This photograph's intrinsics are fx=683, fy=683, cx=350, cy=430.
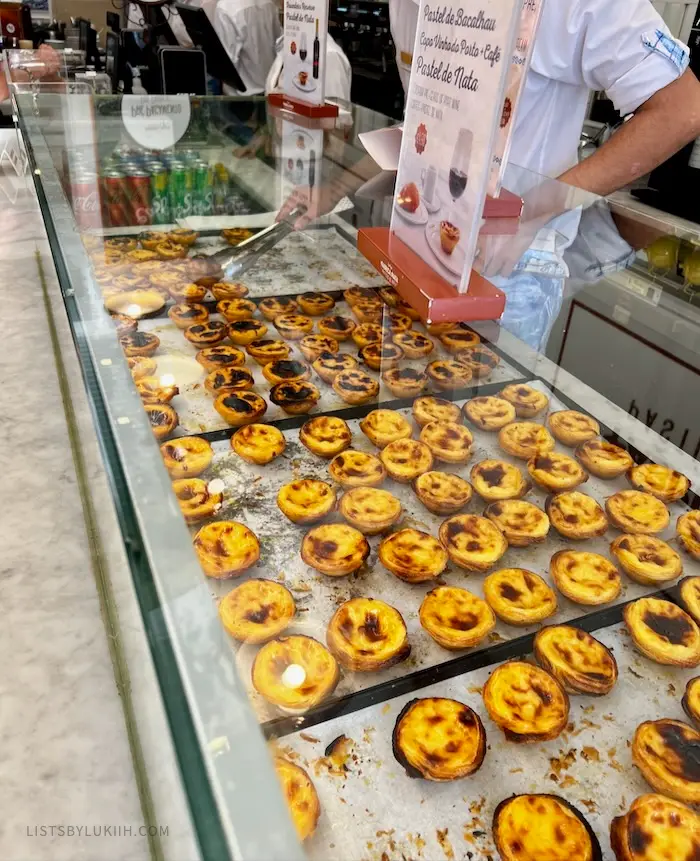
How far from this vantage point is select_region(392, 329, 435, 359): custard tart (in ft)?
6.18

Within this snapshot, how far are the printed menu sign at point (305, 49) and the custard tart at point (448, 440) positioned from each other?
1932mm

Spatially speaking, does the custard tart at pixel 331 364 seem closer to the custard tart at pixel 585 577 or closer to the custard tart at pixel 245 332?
the custard tart at pixel 245 332

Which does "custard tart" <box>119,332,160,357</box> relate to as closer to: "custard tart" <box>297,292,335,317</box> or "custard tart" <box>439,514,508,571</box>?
"custard tart" <box>297,292,335,317</box>

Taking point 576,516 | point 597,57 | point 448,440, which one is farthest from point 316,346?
point 597,57

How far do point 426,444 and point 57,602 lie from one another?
96 cm

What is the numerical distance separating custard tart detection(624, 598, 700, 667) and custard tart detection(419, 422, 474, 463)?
1.65ft

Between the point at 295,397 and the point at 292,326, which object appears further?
the point at 292,326

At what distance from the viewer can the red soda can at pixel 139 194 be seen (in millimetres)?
2381

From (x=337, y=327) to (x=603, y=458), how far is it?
857 millimetres

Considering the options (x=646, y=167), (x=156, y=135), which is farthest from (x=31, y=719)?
(x=646, y=167)

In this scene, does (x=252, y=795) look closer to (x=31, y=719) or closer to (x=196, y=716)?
(x=196, y=716)

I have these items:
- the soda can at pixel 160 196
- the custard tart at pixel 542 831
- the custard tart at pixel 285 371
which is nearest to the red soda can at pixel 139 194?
the soda can at pixel 160 196

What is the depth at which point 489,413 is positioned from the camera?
170 centimetres

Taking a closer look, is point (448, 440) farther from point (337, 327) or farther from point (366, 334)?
point (337, 327)
